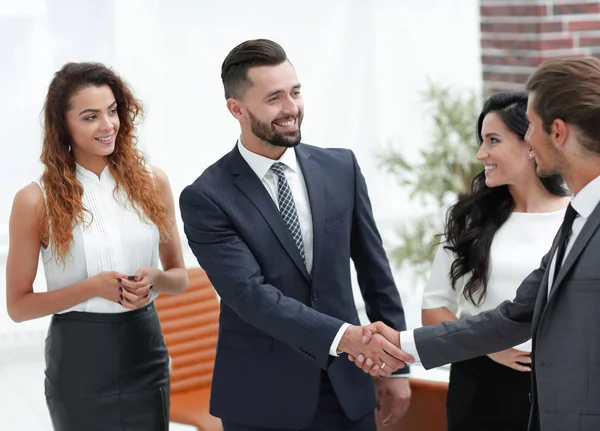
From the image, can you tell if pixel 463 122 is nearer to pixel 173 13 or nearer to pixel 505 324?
pixel 173 13

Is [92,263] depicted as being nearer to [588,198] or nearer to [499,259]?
[499,259]

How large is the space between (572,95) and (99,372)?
1.57 m

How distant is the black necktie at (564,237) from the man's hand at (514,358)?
1.98 ft

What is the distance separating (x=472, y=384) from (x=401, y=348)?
25 cm

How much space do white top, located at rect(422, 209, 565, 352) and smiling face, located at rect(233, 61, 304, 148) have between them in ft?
1.98

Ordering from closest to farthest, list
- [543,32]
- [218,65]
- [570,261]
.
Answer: [570,261]
[543,32]
[218,65]

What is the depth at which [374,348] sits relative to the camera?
2691mm

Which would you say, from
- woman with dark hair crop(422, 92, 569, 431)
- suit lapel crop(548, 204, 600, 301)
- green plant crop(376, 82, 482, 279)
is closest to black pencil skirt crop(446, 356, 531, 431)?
woman with dark hair crop(422, 92, 569, 431)

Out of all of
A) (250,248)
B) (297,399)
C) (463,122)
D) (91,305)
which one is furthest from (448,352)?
(463,122)

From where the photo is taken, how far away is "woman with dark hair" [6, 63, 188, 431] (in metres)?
2.87

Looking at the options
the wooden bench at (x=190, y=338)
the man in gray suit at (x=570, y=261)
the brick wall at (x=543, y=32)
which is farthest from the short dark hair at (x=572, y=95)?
the brick wall at (x=543, y=32)

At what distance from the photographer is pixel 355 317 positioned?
2.82 m

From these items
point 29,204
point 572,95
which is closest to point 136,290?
point 29,204

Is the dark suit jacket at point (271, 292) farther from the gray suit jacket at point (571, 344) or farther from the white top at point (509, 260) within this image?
the gray suit jacket at point (571, 344)
